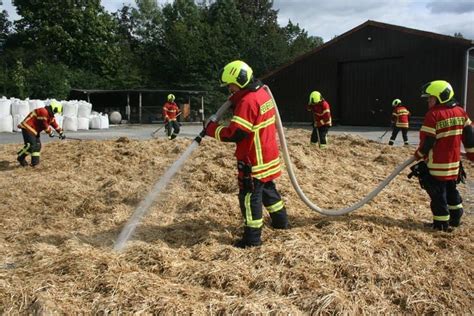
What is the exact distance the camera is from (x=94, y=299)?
3.26 metres

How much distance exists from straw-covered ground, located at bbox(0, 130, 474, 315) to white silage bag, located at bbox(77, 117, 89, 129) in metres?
17.3

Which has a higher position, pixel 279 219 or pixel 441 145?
pixel 441 145

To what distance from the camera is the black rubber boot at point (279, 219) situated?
4848 mm

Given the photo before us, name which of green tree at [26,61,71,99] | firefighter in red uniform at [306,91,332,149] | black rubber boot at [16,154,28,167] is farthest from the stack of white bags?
firefighter in red uniform at [306,91,332,149]

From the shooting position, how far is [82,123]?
24391mm

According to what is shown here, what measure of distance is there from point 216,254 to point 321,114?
27.7 ft

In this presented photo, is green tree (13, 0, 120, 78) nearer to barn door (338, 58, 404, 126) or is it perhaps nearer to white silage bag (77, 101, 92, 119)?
white silage bag (77, 101, 92, 119)

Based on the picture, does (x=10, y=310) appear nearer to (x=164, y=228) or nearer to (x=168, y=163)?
(x=164, y=228)

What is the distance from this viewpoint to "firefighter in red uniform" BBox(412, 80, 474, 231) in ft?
15.9

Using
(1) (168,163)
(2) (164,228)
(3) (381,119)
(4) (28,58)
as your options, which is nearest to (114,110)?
(4) (28,58)

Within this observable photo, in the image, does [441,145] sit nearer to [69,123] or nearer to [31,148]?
[31,148]

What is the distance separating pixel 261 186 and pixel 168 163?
4.92 meters

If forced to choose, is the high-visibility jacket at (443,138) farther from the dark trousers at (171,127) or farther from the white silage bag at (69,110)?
the white silage bag at (69,110)

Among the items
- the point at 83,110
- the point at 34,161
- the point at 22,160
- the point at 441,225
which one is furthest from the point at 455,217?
the point at 83,110
